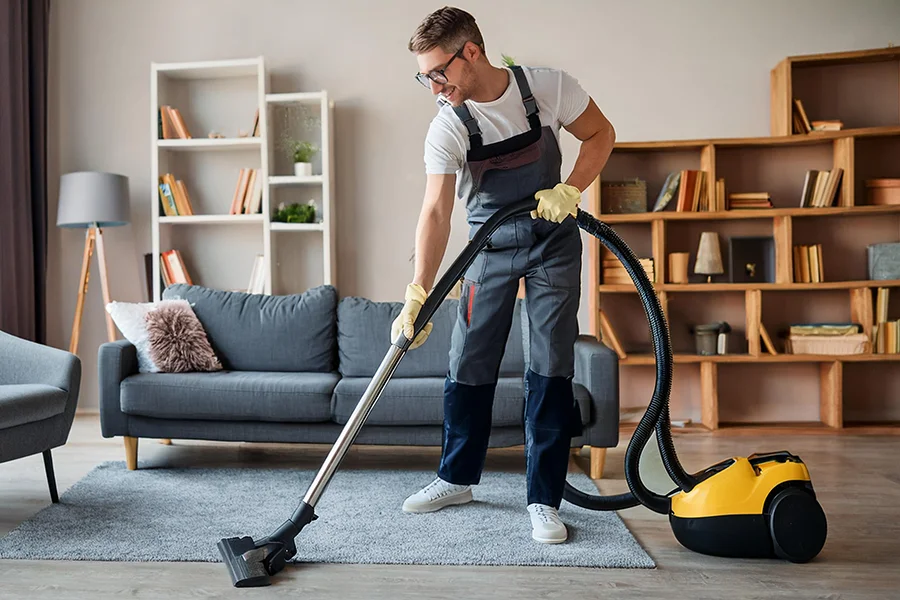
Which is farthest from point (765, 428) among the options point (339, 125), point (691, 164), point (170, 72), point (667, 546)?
point (170, 72)

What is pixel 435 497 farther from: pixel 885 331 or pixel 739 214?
pixel 885 331

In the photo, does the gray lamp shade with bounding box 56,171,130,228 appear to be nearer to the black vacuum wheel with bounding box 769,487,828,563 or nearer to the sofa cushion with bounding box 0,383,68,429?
the sofa cushion with bounding box 0,383,68,429

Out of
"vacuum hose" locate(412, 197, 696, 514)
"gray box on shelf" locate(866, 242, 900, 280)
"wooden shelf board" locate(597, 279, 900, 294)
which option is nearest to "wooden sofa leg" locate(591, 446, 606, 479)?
"vacuum hose" locate(412, 197, 696, 514)

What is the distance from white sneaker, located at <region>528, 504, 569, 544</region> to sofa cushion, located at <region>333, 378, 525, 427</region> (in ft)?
2.20

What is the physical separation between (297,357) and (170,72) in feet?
6.22

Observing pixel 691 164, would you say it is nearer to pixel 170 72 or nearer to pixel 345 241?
pixel 345 241

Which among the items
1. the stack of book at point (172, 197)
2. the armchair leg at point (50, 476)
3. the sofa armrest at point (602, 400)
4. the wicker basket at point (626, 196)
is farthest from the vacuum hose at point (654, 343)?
the stack of book at point (172, 197)

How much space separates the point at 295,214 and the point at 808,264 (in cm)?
268

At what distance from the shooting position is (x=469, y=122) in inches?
84.7

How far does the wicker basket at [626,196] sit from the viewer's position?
13.7ft

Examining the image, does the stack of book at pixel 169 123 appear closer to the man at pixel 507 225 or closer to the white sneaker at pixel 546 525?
the man at pixel 507 225

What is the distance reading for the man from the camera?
2096 mm

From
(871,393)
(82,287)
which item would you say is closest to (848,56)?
(871,393)

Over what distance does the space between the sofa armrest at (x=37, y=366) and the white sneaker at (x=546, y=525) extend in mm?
1577
